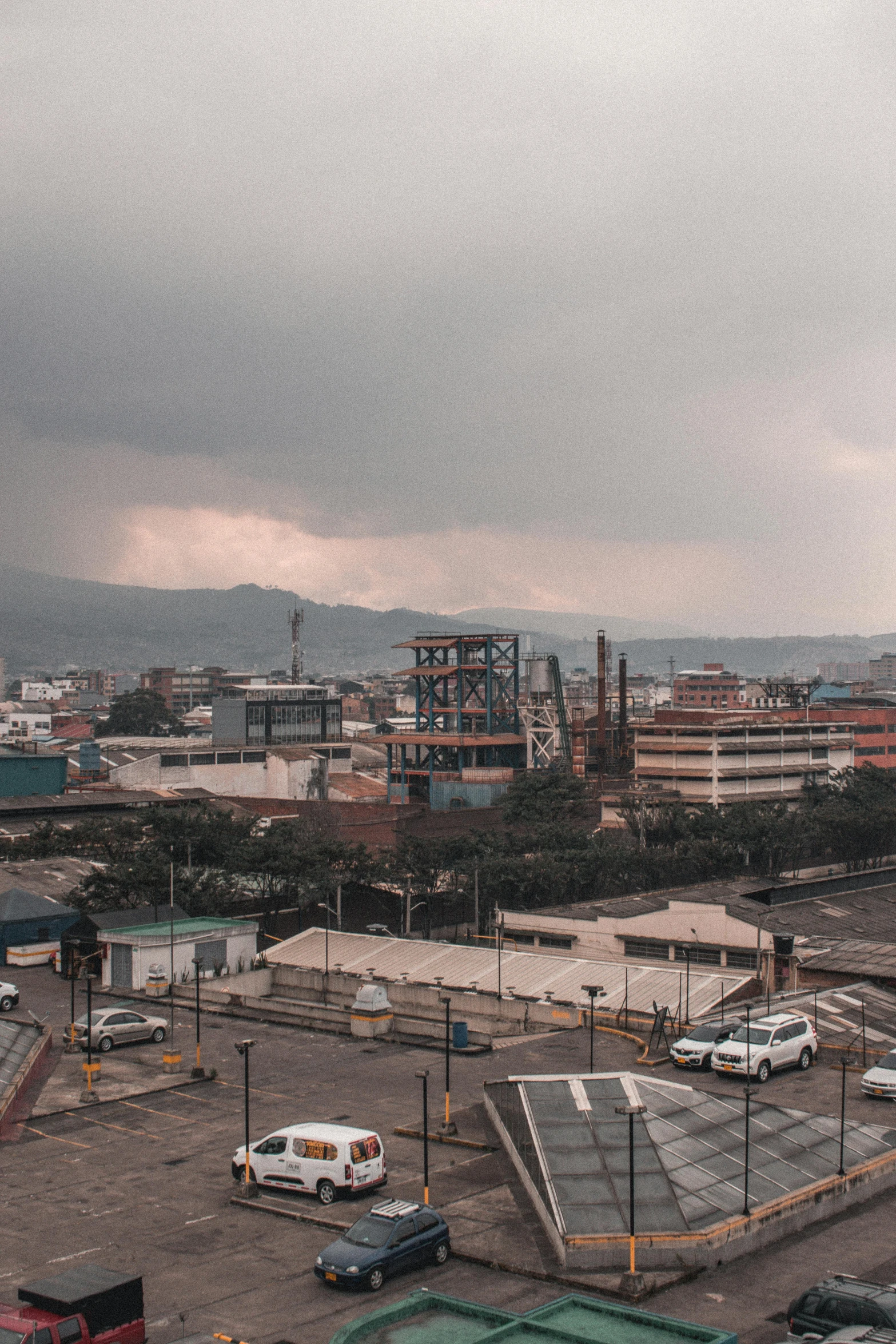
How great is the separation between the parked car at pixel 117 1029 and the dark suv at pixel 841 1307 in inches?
1140

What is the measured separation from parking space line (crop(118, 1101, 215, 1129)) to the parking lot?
0.27 feet

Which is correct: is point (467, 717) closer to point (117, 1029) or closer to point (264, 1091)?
point (117, 1029)

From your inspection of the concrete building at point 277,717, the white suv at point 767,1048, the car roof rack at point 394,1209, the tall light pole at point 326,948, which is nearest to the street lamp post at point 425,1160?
the car roof rack at point 394,1209

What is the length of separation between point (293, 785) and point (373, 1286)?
356 feet

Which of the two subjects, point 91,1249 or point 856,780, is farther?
point 856,780

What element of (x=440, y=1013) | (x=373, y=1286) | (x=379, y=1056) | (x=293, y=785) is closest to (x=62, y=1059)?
(x=379, y=1056)

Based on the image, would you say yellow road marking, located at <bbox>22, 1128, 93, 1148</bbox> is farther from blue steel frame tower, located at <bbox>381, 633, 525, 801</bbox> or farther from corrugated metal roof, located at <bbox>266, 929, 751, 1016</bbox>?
blue steel frame tower, located at <bbox>381, 633, 525, 801</bbox>

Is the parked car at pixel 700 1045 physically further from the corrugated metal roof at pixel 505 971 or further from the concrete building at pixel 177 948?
the concrete building at pixel 177 948

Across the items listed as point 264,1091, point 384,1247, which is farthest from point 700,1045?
point 384,1247

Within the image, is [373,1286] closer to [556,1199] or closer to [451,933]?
[556,1199]

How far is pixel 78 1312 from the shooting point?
21312 millimetres

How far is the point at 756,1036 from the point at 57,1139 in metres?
19.9

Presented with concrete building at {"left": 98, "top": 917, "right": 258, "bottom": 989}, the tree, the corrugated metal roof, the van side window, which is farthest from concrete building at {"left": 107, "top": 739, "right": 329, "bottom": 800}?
the van side window

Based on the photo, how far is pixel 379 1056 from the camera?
1748 inches
